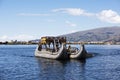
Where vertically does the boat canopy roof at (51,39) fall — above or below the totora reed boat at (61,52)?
above

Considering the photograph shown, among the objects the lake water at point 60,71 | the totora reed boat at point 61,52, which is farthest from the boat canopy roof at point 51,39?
the lake water at point 60,71

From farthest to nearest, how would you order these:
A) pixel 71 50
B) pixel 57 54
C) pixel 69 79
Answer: pixel 71 50
pixel 57 54
pixel 69 79

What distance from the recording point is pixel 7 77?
44.6 metres

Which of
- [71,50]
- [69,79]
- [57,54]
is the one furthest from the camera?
[71,50]

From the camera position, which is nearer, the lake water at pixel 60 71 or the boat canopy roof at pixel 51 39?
the lake water at pixel 60 71

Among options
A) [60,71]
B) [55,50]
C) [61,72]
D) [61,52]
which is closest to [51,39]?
[55,50]

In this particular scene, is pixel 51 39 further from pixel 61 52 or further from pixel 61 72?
pixel 61 72

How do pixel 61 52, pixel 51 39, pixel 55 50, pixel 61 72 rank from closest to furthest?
1. pixel 61 72
2. pixel 61 52
3. pixel 55 50
4. pixel 51 39

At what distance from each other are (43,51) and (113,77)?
41128 millimetres

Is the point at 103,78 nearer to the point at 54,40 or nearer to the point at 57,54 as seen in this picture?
the point at 57,54

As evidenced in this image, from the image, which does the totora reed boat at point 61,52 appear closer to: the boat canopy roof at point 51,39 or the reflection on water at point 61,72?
the boat canopy roof at point 51,39

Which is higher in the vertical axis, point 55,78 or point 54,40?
point 54,40

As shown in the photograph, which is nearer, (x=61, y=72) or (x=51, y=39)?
(x=61, y=72)

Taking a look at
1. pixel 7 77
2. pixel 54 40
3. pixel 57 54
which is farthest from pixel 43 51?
pixel 7 77
